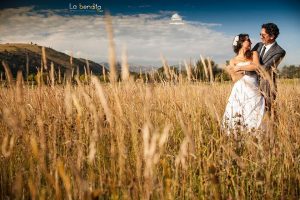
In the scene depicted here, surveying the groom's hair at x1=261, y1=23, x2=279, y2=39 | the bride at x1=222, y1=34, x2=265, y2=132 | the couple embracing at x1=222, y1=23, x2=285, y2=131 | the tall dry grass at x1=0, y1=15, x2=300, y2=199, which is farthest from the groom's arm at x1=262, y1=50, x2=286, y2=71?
the tall dry grass at x1=0, y1=15, x2=300, y2=199

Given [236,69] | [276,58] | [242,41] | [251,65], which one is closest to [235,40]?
[242,41]

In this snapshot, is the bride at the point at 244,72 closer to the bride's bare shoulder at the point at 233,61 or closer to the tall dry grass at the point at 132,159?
the bride's bare shoulder at the point at 233,61

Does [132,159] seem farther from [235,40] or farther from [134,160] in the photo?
[235,40]

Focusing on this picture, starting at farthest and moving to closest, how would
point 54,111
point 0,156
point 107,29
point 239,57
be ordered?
point 239,57, point 54,111, point 0,156, point 107,29

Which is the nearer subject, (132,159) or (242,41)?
(132,159)

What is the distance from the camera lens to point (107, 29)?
35.9 inches

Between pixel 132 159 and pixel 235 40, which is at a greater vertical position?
pixel 235 40

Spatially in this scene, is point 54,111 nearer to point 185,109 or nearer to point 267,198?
point 185,109

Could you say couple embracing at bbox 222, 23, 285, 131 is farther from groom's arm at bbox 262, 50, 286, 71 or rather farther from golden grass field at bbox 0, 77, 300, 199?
golden grass field at bbox 0, 77, 300, 199

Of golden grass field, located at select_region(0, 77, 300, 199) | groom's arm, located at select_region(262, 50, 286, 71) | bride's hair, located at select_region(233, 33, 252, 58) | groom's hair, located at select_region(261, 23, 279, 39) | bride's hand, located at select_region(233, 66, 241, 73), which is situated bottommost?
golden grass field, located at select_region(0, 77, 300, 199)

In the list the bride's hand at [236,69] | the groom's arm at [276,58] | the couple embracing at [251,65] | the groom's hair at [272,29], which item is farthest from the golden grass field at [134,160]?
the groom's hair at [272,29]

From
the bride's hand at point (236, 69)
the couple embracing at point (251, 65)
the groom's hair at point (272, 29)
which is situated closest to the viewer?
the couple embracing at point (251, 65)

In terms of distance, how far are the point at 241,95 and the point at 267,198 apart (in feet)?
8.86

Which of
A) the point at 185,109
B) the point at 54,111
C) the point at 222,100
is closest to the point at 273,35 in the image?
the point at 222,100
